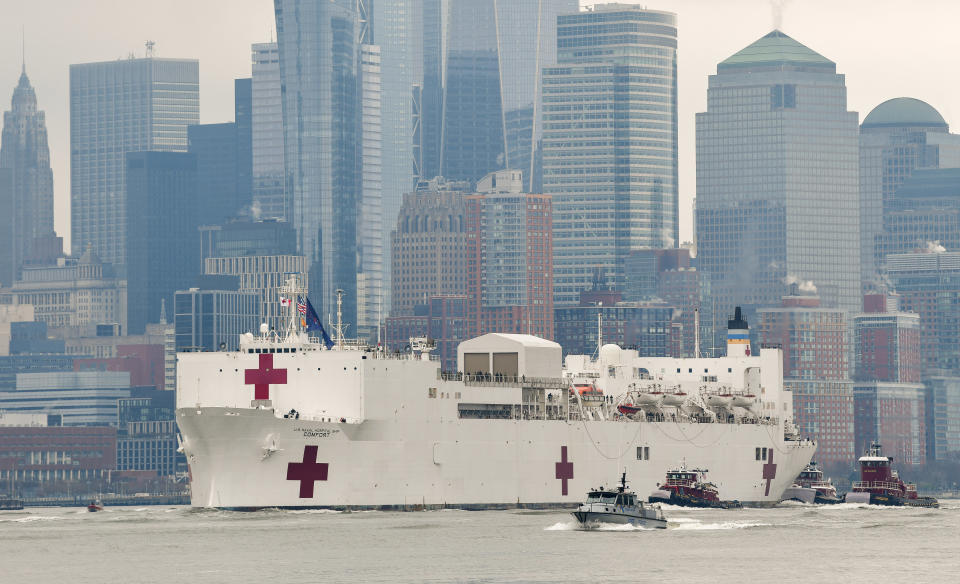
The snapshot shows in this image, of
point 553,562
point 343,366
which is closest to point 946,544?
point 553,562

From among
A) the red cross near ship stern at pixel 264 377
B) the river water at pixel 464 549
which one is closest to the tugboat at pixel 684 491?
the river water at pixel 464 549

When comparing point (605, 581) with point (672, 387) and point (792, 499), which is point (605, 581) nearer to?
point (672, 387)

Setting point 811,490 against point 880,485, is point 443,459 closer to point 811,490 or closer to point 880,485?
point 880,485

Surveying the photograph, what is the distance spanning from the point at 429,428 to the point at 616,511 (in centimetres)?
1175

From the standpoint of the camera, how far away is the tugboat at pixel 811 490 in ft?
394

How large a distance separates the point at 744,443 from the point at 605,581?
43244 millimetres

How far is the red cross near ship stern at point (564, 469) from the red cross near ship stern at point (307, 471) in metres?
14.1

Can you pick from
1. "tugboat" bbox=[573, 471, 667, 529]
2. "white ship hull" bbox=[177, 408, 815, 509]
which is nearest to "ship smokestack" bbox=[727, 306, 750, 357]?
"white ship hull" bbox=[177, 408, 815, 509]

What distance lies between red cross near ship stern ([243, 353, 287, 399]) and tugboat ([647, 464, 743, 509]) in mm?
21426

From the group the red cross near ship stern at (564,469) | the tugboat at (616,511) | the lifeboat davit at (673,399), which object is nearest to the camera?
the tugboat at (616,511)

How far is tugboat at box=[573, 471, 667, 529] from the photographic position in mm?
84938

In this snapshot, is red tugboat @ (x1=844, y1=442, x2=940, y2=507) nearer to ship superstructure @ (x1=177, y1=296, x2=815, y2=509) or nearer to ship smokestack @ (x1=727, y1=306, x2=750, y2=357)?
ship superstructure @ (x1=177, y1=296, x2=815, y2=509)

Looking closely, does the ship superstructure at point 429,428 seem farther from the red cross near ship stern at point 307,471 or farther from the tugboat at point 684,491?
the tugboat at point 684,491

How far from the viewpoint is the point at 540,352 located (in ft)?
332
